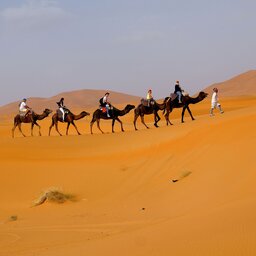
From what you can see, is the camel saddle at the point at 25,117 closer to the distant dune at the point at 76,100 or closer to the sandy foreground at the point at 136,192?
the sandy foreground at the point at 136,192

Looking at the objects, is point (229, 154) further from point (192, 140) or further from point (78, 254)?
point (78, 254)

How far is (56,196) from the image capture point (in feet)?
50.5

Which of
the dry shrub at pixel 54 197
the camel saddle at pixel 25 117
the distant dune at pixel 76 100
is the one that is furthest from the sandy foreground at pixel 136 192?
the distant dune at pixel 76 100

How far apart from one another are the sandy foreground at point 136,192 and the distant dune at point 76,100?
8791 centimetres

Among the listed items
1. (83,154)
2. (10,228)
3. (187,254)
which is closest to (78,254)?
(187,254)

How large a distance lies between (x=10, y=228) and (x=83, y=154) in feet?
31.7

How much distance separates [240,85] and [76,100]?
4316 cm

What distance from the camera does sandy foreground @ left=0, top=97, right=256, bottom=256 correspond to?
23.2 ft

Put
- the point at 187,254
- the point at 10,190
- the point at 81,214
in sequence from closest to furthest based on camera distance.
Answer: the point at 187,254 → the point at 81,214 → the point at 10,190

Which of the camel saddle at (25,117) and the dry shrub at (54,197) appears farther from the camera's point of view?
the camel saddle at (25,117)

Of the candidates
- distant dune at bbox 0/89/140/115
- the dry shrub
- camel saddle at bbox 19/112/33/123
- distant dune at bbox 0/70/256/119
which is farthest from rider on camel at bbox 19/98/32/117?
distant dune at bbox 0/89/140/115

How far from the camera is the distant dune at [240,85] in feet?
280

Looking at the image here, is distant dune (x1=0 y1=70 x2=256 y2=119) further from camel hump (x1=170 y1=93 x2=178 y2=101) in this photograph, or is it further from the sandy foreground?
the sandy foreground

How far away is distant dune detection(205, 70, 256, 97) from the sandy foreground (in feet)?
209
